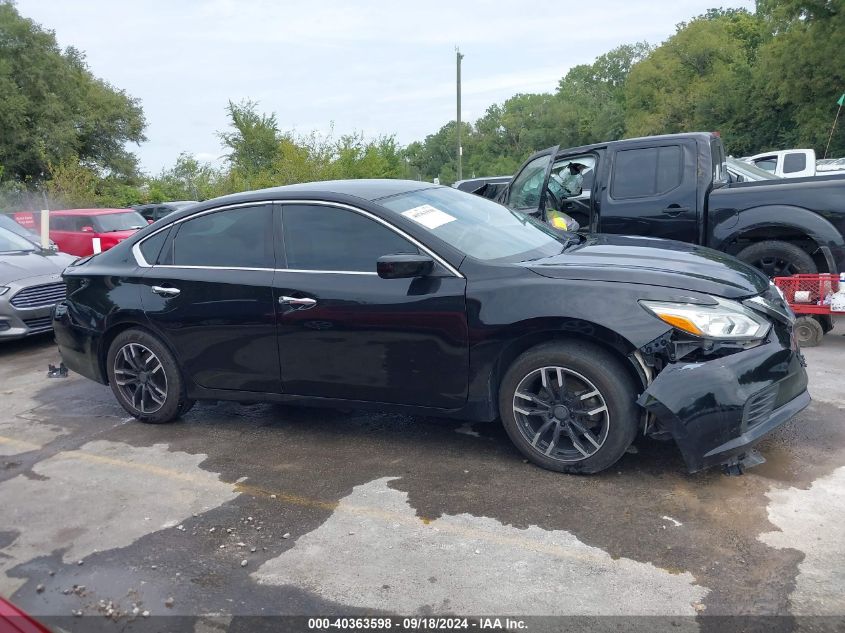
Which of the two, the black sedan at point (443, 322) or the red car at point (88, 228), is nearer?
the black sedan at point (443, 322)

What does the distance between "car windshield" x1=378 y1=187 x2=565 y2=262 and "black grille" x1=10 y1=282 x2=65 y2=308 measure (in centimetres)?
487

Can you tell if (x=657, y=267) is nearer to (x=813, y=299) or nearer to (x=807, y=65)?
(x=813, y=299)

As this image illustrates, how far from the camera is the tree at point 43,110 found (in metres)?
35.4

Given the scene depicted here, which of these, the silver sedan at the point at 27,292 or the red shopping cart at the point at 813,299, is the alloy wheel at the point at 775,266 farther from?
the silver sedan at the point at 27,292

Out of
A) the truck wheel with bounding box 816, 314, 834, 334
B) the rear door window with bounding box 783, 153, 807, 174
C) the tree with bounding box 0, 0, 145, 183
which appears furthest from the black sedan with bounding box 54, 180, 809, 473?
the tree with bounding box 0, 0, 145, 183

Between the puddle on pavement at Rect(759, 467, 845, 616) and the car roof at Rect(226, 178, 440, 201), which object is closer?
the puddle on pavement at Rect(759, 467, 845, 616)

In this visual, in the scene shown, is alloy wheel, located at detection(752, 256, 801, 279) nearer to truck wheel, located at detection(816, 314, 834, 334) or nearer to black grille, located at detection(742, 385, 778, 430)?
truck wheel, located at detection(816, 314, 834, 334)

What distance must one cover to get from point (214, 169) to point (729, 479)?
2936cm

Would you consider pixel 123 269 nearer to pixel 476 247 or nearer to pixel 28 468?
pixel 28 468

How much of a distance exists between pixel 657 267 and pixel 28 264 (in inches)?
281

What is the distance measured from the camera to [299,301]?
4.31m

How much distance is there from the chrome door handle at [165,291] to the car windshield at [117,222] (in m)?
10.0

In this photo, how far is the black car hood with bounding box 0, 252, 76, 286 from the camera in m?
7.79

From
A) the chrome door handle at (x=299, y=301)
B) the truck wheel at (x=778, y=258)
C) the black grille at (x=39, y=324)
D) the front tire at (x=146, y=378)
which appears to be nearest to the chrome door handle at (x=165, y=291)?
the front tire at (x=146, y=378)
